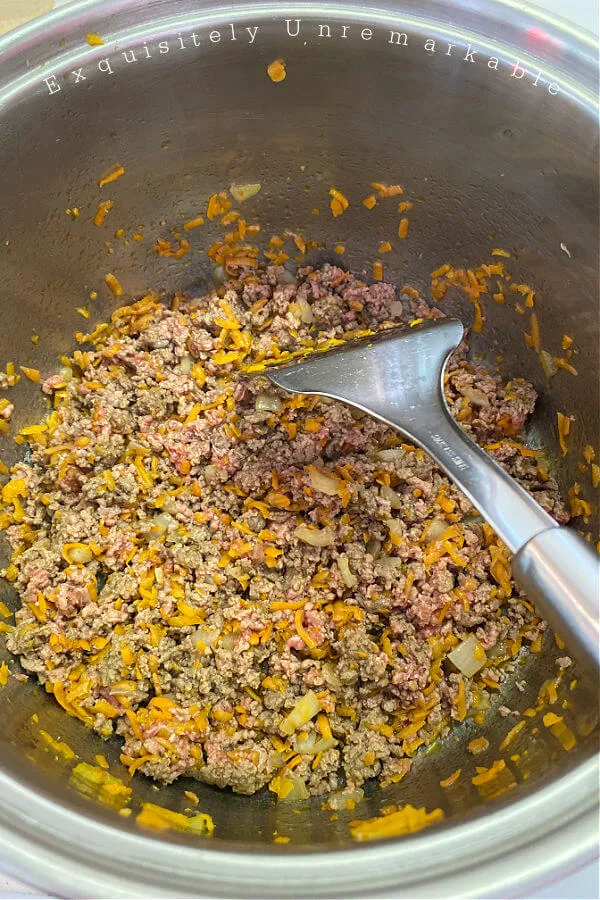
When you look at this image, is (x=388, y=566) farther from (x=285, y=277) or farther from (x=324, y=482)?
(x=285, y=277)

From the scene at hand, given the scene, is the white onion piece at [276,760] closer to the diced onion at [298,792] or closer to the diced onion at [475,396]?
the diced onion at [298,792]

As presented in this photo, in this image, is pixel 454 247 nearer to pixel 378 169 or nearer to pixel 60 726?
pixel 378 169

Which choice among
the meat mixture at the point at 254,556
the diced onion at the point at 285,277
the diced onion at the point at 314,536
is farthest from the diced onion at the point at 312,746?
the diced onion at the point at 285,277

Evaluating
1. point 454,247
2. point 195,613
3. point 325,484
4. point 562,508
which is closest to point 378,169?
point 454,247

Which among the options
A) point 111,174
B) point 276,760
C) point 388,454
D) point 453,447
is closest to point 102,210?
point 111,174

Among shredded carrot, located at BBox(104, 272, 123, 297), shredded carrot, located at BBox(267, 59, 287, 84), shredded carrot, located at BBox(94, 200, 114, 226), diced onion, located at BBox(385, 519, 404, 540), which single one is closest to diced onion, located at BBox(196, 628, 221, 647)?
diced onion, located at BBox(385, 519, 404, 540)

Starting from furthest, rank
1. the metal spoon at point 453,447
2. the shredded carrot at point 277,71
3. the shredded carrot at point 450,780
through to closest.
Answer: the shredded carrot at point 277,71 < the shredded carrot at point 450,780 < the metal spoon at point 453,447

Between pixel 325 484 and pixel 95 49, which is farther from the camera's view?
pixel 325 484
